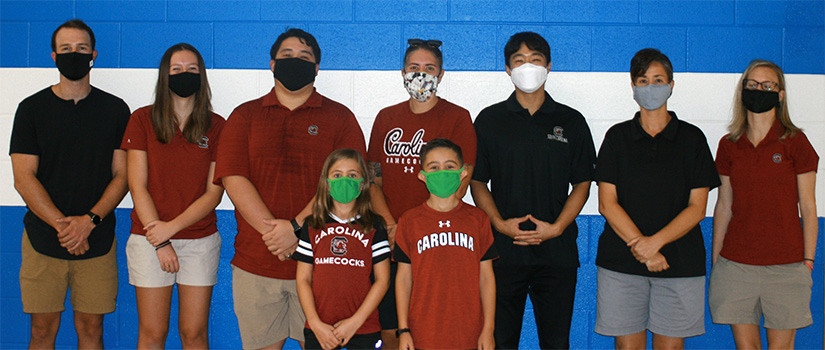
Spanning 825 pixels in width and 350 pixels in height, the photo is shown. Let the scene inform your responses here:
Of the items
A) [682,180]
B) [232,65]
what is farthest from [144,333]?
[682,180]

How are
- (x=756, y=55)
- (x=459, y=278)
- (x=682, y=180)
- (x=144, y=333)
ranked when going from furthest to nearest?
(x=756, y=55) < (x=144, y=333) < (x=682, y=180) < (x=459, y=278)

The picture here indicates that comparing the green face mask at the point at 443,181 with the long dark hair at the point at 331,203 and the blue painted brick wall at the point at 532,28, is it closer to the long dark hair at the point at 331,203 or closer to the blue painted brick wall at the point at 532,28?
the long dark hair at the point at 331,203

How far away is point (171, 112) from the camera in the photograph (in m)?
2.77

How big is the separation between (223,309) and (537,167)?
210cm

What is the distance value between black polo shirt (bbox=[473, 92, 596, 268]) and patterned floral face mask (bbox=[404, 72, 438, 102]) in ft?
1.16

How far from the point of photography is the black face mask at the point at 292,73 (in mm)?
2617

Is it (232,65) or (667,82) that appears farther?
(232,65)

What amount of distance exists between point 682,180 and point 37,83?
3.76m

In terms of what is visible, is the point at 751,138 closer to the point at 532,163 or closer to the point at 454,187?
the point at 532,163

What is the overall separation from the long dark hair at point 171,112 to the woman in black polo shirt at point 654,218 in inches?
79.4

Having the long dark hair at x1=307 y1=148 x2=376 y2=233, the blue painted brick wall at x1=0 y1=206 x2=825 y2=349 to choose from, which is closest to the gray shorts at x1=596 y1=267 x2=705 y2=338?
the blue painted brick wall at x1=0 y1=206 x2=825 y2=349

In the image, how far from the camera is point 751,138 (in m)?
2.80

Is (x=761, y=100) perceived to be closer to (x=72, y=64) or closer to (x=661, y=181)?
(x=661, y=181)

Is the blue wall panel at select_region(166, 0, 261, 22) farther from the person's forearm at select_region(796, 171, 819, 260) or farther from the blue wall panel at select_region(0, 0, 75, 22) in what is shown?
the person's forearm at select_region(796, 171, 819, 260)
